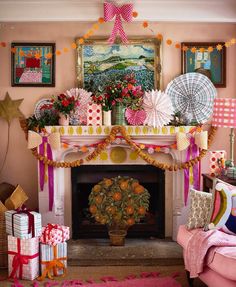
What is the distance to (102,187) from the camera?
4832 mm

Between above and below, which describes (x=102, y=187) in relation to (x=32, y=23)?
below

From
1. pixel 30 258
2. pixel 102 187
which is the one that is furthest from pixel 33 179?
pixel 30 258

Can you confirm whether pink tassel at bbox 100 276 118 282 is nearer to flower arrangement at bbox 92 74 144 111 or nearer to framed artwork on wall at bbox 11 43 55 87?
flower arrangement at bbox 92 74 144 111

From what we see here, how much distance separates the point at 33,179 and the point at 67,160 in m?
0.47

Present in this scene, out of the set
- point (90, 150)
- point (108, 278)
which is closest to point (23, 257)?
point (108, 278)

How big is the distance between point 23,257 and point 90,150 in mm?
1406

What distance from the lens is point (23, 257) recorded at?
13.4ft

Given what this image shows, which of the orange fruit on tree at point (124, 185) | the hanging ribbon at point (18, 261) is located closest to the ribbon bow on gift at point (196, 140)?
the orange fruit on tree at point (124, 185)

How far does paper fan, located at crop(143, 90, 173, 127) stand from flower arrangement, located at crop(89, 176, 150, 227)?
0.64m

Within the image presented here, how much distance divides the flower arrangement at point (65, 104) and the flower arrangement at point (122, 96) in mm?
218

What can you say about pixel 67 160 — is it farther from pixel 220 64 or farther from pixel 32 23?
pixel 220 64

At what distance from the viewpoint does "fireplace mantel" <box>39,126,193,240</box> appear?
4.91 metres

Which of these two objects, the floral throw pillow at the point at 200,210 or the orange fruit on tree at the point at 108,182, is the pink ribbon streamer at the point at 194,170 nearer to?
the orange fruit on tree at the point at 108,182

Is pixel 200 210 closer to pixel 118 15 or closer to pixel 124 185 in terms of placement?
pixel 124 185
